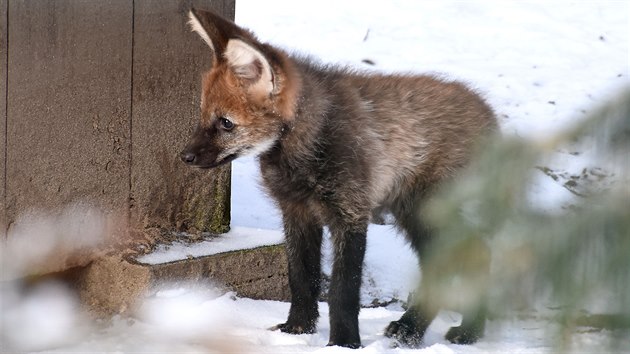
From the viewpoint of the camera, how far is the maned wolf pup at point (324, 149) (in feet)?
15.0

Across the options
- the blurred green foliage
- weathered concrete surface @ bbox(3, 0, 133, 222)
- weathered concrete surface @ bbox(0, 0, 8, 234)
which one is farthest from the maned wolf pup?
the blurred green foliage

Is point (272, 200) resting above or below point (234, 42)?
below

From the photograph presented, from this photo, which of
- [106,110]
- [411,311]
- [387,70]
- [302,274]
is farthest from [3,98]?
[387,70]

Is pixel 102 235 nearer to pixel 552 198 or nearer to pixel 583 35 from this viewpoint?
pixel 552 198

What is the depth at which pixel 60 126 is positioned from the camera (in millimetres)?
5012

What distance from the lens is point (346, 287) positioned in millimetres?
4637

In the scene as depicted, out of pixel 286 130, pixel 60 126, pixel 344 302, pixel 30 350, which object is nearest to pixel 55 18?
pixel 60 126

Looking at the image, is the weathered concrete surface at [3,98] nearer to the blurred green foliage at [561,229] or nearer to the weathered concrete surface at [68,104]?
the weathered concrete surface at [68,104]

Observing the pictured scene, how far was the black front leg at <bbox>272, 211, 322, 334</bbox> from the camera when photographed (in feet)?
16.3

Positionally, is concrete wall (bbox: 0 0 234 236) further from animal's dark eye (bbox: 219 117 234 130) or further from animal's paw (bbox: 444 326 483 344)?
animal's paw (bbox: 444 326 483 344)

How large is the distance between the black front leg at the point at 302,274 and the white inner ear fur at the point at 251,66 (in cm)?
73

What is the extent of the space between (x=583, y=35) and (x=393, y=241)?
553 centimetres

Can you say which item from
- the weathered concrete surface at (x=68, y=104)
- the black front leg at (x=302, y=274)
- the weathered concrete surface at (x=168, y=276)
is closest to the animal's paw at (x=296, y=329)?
the black front leg at (x=302, y=274)

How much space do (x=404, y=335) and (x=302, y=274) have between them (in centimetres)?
60
